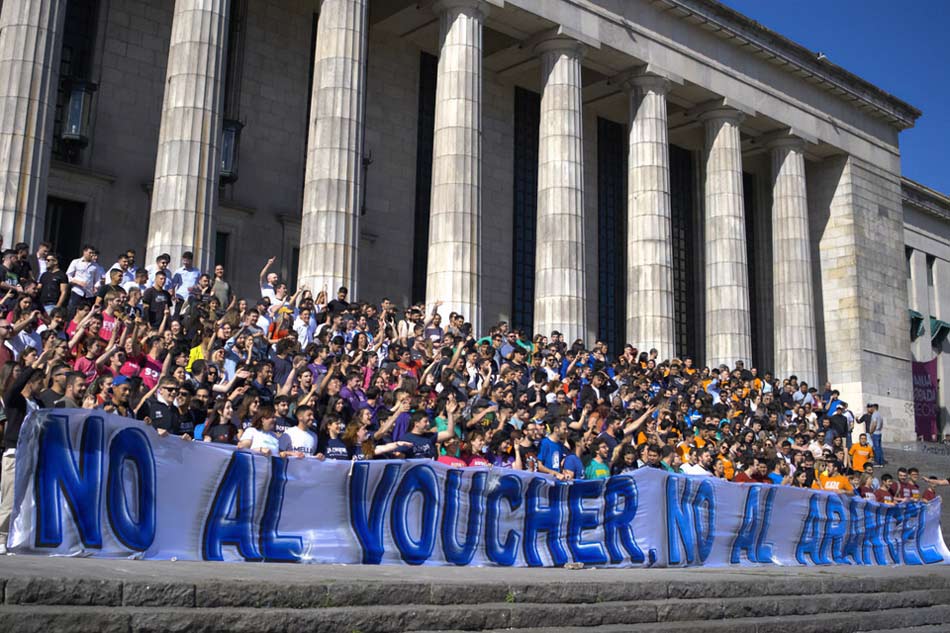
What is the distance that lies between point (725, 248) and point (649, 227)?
4.11 m

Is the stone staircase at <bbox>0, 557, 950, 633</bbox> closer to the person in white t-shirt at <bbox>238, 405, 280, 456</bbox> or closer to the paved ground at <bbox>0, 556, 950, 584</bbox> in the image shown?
the paved ground at <bbox>0, 556, 950, 584</bbox>

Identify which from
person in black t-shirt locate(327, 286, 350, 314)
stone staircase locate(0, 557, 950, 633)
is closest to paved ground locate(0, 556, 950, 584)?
stone staircase locate(0, 557, 950, 633)

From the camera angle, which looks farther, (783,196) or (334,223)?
(783,196)

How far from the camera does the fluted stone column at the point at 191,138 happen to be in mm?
19984

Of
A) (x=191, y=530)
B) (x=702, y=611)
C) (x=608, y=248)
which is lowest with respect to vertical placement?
(x=702, y=611)

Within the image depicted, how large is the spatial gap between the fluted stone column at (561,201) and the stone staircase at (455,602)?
1480 centimetres

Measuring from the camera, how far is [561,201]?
89.0 ft

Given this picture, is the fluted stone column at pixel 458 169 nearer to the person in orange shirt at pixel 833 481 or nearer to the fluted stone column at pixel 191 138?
the fluted stone column at pixel 191 138

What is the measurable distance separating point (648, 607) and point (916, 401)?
37158 millimetres

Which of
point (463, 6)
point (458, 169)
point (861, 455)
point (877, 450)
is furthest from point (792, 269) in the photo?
point (463, 6)

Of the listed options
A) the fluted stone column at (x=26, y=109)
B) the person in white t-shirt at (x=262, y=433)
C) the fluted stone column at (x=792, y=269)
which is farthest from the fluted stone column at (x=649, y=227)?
the person in white t-shirt at (x=262, y=433)

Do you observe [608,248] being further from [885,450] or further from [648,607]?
[648,607]

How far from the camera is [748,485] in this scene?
14375 millimetres

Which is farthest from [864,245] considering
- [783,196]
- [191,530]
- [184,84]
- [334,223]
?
[191,530]
